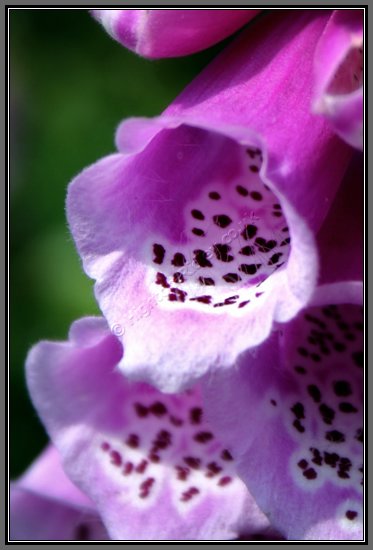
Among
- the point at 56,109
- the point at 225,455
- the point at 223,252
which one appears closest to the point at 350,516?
the point at 225,455

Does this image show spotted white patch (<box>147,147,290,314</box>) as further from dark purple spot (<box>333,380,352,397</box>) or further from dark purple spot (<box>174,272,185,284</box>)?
dark purple spot (<box>333,380,352,397</box>)

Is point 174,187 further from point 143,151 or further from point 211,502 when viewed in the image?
point 211,502

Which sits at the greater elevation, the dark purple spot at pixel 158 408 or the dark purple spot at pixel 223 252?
the dark purple spot at pixel 223 252

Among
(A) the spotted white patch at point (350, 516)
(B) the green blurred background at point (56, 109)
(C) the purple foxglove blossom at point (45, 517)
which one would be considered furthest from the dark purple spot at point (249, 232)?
(B) the green blurred background at point (56, 109)

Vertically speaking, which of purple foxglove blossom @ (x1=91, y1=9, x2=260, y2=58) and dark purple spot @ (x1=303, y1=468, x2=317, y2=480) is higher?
purple foxglove blossom @ (x1=91, y1=9, x2=260, y2=58)

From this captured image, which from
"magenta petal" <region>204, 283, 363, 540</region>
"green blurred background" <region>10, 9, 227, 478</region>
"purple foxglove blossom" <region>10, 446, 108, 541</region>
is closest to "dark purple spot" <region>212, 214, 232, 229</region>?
"magenta petal" <region>204, 283, 363, 540</region>

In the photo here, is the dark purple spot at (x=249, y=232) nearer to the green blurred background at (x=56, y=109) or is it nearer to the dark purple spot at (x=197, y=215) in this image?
the dark purple spot at (x=197, y=215)

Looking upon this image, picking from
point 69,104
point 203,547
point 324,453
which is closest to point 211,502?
point 203,547
